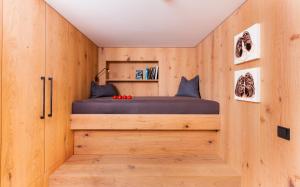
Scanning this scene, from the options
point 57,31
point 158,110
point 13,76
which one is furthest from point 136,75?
point 13,76

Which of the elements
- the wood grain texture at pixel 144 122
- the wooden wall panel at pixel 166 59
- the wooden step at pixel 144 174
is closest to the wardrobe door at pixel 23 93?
the wooden step at pixel 144 174

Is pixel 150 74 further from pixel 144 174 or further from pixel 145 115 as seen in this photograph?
pixel 144 174

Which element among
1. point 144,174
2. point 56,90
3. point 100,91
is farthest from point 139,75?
point 144,174

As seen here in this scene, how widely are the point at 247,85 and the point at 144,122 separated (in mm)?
1183

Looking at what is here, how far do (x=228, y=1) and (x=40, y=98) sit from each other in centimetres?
180

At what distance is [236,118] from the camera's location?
1883 millimetres

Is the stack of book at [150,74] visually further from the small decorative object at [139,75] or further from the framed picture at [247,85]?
the framed picture at [247,85]

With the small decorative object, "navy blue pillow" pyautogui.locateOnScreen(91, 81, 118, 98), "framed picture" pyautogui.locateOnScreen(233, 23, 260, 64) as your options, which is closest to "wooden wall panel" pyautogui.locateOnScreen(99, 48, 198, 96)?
the small decorative object

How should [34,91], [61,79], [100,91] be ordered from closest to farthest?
1. [34,91]
2. [61,79]
3. [100,91]

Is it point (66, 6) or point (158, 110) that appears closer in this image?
point (66, 6)

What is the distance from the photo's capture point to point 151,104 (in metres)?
2.38

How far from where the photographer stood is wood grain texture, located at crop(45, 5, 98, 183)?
1.85 meters

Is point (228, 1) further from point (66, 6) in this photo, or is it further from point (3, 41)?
point (3, 41)

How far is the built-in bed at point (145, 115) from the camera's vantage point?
2324mm
